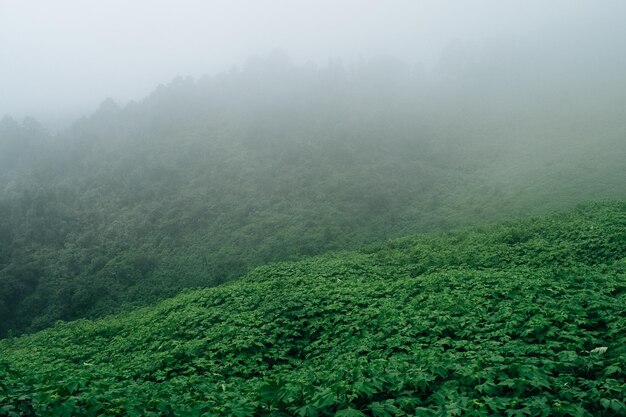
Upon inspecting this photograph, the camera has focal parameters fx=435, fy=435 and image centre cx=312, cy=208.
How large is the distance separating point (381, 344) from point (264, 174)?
39260 mm

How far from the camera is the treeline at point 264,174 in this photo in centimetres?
3262

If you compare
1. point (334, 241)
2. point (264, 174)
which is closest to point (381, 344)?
point (334, 241)

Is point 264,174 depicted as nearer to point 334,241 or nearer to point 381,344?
point 334,241

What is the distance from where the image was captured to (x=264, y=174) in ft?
152

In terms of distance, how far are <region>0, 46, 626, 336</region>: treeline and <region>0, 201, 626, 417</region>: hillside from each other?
47.0ft

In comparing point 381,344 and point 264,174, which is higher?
point 381,344

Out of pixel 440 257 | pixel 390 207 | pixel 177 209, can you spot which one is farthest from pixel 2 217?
pixel 440 257

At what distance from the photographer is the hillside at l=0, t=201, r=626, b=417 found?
15.9ft

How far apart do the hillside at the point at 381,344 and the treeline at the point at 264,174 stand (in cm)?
1432

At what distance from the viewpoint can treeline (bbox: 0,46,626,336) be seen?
32625mm

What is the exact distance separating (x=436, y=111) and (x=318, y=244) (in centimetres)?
3697

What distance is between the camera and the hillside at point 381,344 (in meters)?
4.85

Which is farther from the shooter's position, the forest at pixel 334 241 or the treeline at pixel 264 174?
the treeline at pixel 264 174

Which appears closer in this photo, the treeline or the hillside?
the hillside
